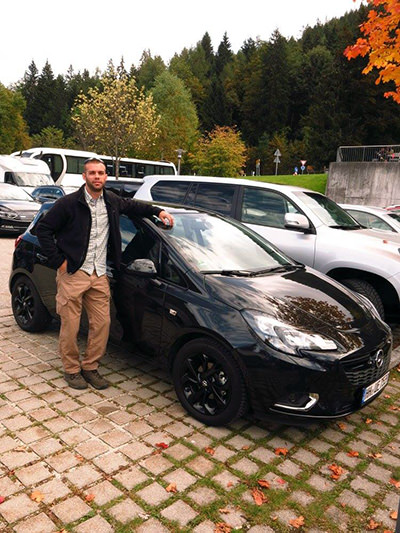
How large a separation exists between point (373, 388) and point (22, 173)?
60.4ft

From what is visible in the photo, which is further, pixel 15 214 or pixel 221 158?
pixel 221 158

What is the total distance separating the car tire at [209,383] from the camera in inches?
127

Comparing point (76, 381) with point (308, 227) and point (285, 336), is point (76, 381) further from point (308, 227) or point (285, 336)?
point (308, 227)

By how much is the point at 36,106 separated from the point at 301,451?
3903 inches

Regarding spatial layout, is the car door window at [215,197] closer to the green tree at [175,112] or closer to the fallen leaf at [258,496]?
the fallen leaf at [258,496]

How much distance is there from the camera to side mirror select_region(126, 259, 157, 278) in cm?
377

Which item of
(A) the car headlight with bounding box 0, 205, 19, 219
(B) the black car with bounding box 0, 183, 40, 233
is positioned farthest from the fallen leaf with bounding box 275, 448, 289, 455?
(A) the car headlight with bounding box 0, 205, 19, 219

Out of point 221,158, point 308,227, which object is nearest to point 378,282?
point 308,227

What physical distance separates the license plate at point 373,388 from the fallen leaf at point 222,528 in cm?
137

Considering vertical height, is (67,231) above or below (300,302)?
above

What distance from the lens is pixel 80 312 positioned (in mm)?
3955

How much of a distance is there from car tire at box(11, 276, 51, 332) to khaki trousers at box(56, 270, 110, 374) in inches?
46.5

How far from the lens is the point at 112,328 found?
4.21 metres

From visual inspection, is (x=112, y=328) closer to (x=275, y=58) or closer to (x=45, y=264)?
(x=45, y=264)
